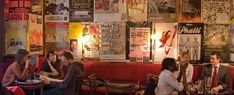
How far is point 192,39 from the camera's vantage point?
8.86 metres

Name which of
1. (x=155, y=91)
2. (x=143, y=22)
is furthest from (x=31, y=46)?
(x=155, y=91)

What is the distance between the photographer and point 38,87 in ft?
23.3

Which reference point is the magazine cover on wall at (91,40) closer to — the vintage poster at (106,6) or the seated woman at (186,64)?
the vintage poster at (106,6)

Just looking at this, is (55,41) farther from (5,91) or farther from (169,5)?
(5,91)

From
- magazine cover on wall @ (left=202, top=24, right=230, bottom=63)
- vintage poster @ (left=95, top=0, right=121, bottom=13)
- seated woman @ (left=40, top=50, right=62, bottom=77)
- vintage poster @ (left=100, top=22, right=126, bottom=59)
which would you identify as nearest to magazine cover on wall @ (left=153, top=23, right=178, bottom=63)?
magazine cover on wall @ (left=202, top=24, right=230, bottom=63)

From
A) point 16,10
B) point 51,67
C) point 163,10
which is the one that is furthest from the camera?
point 163,10

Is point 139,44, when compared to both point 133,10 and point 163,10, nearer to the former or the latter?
point 133,10

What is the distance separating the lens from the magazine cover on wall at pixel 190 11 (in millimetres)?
8859

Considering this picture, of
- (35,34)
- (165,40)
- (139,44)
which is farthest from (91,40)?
(165,40)

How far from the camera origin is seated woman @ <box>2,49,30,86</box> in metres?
6.91

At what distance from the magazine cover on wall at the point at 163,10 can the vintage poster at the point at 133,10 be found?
0.16m

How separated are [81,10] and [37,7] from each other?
3.40 feet

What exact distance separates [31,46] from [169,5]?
10.7 feet

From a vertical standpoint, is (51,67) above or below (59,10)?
below
